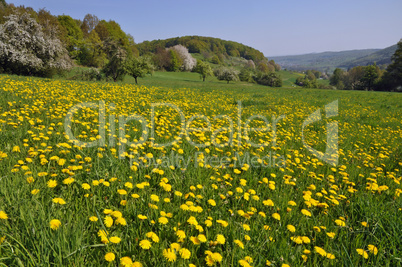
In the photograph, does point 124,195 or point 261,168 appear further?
point 261,168

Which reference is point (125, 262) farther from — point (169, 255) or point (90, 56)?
point (90, 56)

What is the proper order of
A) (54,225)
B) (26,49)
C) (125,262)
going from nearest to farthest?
(125,262)
(54,225)
(26,49)

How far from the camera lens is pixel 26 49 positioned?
2316 cm

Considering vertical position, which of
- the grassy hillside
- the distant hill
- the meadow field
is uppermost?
the distant hill

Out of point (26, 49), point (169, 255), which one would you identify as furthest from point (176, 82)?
point (169, 255)

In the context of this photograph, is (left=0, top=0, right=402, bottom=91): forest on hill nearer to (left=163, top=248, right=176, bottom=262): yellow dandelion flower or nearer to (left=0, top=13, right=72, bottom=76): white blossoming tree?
(left=0, top=13, right=72, bottom=76): white blossoming tree

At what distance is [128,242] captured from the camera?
5.65 feet

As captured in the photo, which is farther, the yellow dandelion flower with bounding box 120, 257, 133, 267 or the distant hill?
the distant hill

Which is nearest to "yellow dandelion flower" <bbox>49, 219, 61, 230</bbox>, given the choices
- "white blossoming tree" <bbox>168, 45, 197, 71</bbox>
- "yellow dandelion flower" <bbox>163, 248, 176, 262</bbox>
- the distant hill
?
"yellow dandelion flower" <bbox>163, 248, 176, 262</bbox>

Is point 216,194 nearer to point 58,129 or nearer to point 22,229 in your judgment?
point 22,229

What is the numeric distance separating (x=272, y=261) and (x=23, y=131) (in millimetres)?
4054

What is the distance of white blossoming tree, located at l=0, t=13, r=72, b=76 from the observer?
72.9 feet

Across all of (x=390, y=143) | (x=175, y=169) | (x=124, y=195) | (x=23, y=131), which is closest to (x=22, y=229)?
(x=124, y=195)

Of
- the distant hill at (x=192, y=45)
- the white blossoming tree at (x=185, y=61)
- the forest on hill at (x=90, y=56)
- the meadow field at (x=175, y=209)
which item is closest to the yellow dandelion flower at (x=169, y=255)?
the meadow field at (x=175, y=209)
